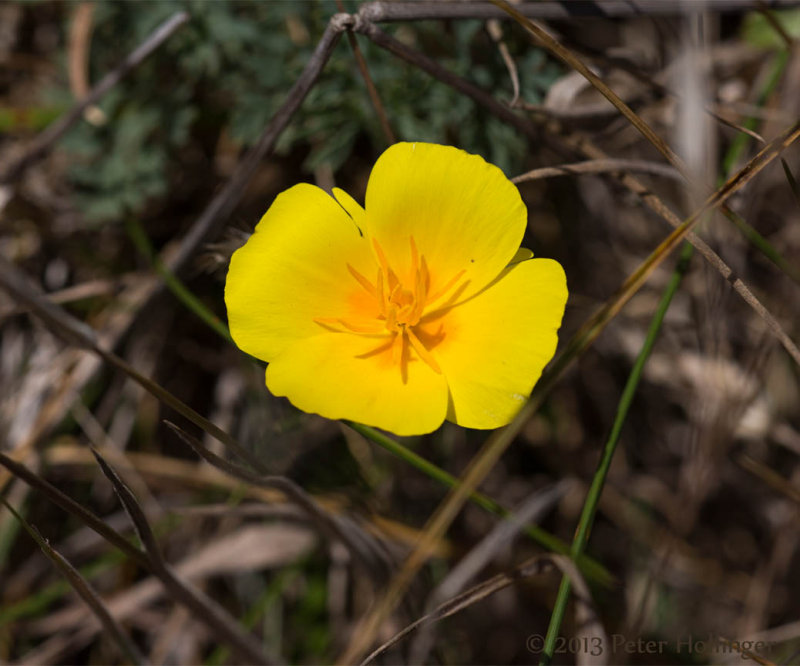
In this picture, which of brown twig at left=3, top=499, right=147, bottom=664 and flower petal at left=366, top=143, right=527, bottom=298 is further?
flower petal at left=366, top=143, right=527, bottom=298

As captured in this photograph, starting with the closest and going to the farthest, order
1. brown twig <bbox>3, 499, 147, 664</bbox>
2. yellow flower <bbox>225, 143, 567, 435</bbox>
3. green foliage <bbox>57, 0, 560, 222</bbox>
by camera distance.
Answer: brown twig <bbox>3, 499, 147, 664</bbox> → yellow flower <bbox>225, 143, 567, 435</bbox> → green foliage <bbox>57, 0, 560, 222</bbox>

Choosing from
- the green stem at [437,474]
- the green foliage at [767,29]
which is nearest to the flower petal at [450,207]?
the green stem at [437,474]

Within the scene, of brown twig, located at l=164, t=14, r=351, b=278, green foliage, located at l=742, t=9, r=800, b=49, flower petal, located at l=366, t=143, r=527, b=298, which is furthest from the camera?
green foliage, located at l=742, t=9, r=800, b=49

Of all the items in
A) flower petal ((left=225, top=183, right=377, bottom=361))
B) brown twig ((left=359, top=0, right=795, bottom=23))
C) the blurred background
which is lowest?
the blurred background

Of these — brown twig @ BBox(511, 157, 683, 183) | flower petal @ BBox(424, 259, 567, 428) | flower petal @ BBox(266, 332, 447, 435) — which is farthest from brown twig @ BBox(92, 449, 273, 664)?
brown twig @ BBox(511, 157, 683, 183)

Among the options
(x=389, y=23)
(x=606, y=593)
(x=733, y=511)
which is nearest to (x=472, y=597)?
(x=606, y=593)

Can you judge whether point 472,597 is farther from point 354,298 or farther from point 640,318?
point 640,318

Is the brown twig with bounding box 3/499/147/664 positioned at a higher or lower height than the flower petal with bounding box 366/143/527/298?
lower

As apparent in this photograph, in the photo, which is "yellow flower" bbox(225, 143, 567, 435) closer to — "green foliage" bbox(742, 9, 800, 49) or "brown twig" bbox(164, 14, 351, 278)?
"brown twig" bbox(164, 14, 351, 278)
